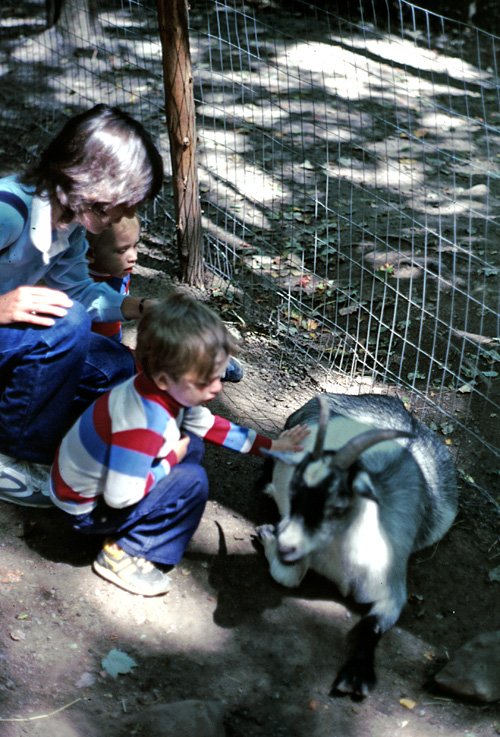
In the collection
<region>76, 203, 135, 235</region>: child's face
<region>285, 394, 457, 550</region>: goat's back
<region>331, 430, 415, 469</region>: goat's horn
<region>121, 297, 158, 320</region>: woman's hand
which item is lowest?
<region>285, 394, 457, 550</region>: goat's back

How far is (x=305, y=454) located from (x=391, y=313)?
192 centimetres

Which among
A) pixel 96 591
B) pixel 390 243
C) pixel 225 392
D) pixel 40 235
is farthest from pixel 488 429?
pixel 40 235

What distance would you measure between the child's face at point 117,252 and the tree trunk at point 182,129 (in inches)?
35.2

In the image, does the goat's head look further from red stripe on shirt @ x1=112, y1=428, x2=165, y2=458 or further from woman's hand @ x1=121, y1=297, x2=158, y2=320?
woman's hand @ x1=121, y1=297, x2=158, y2=320

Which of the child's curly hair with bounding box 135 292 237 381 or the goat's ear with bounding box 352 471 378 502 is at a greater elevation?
the child's curly hair with bounding box 135 292 237 381

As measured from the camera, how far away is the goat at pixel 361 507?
2.36 metres

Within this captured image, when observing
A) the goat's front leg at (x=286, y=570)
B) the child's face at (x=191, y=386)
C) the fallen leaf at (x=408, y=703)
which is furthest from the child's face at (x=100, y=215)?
the fallen leaf at (x=408, y=703)

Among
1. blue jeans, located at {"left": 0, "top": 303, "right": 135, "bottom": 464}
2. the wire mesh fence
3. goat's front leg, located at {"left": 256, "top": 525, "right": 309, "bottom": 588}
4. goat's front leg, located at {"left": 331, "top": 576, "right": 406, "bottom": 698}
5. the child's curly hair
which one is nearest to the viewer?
the child's curly hair

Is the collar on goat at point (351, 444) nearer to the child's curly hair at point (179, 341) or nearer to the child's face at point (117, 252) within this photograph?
the child's curly hair at point (179, 341)

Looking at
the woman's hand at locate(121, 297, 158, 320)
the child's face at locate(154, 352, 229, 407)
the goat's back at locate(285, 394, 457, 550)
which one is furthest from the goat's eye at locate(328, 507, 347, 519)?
the woman's hand at locate(121, 297, 158, 320)

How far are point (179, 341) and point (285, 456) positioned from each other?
630 mm

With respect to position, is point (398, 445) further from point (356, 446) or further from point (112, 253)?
point (112, 253)

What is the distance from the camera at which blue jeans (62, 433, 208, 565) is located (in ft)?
8.07

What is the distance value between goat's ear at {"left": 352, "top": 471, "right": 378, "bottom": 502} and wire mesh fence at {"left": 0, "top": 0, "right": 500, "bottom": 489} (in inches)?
43.6
